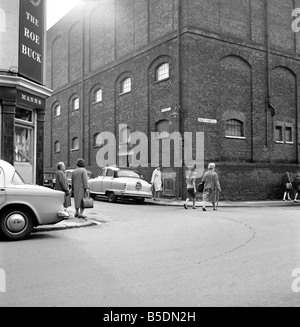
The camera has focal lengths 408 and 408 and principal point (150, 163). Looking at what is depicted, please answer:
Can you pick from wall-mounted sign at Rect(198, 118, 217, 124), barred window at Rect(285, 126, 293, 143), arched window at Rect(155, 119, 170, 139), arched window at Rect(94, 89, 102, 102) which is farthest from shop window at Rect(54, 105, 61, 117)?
barred window at Rect(285, 126, 293, 143)

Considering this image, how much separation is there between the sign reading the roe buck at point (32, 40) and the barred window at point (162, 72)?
9.28 m

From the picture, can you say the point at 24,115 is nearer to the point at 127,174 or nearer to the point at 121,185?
the point at 121,185

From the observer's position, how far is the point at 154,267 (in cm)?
595

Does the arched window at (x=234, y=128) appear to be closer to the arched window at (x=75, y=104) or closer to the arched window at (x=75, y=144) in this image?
the arched window at (x=75, y=144)

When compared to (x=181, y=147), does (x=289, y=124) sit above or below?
above

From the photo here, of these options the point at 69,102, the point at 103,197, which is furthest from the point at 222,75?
the point at 69,102

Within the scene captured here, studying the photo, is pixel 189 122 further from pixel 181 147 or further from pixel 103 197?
pixel 103 197

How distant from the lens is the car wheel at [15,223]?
330 inches

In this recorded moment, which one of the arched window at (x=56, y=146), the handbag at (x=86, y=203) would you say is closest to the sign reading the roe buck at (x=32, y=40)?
the handbag at (x=86, y=203)

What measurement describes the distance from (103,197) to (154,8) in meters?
11.3

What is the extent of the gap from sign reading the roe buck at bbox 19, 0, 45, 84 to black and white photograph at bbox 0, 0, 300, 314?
0.06 meters

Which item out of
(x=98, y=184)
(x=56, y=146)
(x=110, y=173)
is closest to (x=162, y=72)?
(x=110, y=173)
